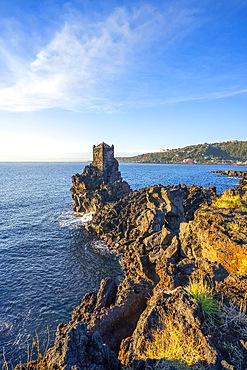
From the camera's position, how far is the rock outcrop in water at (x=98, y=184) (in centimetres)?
5031

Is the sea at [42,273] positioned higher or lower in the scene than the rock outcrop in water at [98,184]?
lower

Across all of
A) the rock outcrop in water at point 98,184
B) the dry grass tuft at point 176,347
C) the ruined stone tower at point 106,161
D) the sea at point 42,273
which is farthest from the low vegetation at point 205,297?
the ruined stone tower at point 106,161

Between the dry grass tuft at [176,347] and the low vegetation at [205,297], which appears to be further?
the low vegetation at [205,297]

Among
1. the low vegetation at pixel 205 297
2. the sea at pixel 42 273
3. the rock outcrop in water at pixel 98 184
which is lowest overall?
the sea at pixel 42 273

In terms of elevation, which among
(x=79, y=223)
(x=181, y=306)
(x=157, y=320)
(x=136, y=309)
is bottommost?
A: (x=79, y=223)

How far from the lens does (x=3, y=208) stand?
57.9 meters

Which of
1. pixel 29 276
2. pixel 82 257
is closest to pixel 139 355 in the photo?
pixel 29 276

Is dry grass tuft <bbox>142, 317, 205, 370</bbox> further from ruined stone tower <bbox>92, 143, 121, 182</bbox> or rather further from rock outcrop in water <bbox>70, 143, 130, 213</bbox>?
ruined stone tower <bbox>92, 143, 121, 182</bbox>

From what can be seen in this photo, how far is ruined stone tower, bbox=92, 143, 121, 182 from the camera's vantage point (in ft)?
204

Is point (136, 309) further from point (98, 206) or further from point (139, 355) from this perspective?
point (98, 206)

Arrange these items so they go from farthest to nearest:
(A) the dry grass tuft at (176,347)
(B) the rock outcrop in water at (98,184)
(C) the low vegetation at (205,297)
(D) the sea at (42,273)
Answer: (B) the rock outcrop in water at (98,184) < (D) the sea at (42,273) < (C) the low vegetation at (205,297) < (A) the dry grass tuft at (176,347)

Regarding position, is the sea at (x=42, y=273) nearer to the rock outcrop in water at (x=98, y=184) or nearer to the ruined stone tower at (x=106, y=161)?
the rock outcrop in water at (x=98, y=184)

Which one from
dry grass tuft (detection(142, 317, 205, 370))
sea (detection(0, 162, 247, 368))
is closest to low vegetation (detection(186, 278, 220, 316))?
dry grass tuft (detection(142, 317, 205, 370))

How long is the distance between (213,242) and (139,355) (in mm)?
8837
